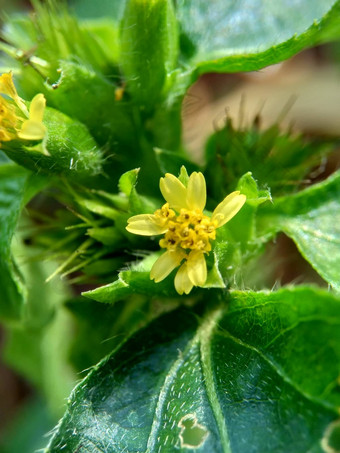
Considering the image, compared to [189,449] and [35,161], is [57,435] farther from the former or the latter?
[35,161]

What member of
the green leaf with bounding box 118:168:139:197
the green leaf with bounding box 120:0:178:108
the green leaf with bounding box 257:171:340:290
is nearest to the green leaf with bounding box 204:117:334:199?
the green leaf with bounding box 257:171:340:290

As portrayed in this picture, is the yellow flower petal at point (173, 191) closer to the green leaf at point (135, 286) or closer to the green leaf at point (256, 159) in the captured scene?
the green leaf at point (135, 286)

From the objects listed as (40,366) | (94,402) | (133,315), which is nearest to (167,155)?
(133,315)

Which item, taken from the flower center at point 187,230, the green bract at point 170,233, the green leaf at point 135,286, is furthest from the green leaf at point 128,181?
the green leaf at point 135,286

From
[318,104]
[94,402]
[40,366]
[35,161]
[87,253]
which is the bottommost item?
[40,366]

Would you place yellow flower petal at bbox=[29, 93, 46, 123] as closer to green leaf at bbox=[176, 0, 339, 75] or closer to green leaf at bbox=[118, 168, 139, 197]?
green leaf at bbox=[118, 168, 139, 197]

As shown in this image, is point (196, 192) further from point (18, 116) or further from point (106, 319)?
point (106, 319)

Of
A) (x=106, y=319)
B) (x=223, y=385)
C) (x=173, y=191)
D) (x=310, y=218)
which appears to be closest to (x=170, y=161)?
(x=173, y=191)
